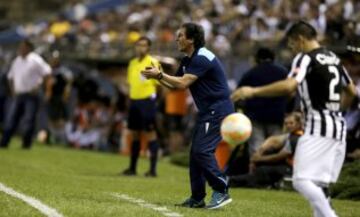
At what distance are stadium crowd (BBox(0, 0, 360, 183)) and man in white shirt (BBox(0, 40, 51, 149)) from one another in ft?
7.99

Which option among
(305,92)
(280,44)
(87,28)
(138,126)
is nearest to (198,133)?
(305,92)

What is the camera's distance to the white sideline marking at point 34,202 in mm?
9630

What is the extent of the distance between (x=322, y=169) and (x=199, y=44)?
2749 mm

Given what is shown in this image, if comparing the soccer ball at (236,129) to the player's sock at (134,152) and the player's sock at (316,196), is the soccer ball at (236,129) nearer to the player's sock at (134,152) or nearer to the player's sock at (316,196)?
the player's sock at (316,196)

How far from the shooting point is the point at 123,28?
101ft

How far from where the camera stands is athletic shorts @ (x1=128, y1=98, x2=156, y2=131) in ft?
53.5

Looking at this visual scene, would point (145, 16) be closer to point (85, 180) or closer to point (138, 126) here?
point (138, 126)

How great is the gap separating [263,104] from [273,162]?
1446mm

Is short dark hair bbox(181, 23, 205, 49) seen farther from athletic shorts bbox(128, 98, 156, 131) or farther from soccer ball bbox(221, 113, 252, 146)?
athletic shorts bbox(128, 98, 156, 131)

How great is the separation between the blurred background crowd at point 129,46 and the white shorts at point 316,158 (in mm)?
7539

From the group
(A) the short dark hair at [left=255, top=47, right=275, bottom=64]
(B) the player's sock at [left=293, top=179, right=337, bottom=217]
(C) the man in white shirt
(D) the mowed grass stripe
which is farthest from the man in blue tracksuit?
(C) the man in white shirt

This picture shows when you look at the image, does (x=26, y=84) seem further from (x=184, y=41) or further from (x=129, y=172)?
(x=184, y=41)

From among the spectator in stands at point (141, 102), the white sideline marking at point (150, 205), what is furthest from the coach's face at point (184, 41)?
the spectator in stands at point (141, 102)

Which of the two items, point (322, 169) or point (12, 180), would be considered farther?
point (12, 180)
